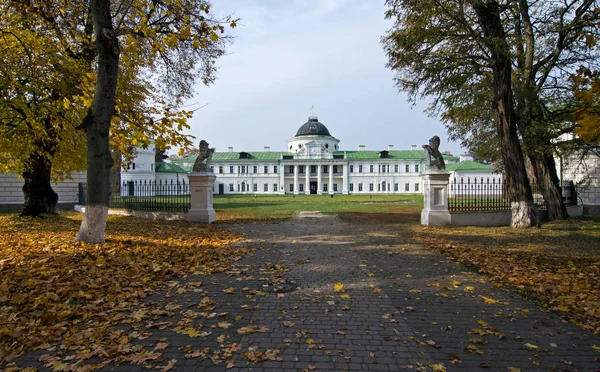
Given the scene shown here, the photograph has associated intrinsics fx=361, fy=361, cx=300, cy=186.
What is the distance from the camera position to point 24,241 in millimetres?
8656

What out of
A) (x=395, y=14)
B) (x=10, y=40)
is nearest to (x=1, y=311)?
(x=10, y=40)

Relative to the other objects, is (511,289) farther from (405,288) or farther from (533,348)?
(533,348)

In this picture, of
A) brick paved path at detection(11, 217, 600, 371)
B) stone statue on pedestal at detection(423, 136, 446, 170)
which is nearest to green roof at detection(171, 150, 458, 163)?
stone statue on pedestal at detection(423, 136, 446, 170)

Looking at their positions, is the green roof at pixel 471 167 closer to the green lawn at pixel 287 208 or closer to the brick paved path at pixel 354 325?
the green lawn at pixel 287 208

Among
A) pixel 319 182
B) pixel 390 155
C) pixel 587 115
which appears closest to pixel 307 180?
pixel 319 182

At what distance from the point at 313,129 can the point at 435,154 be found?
8192cm

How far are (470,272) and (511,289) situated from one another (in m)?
1.01

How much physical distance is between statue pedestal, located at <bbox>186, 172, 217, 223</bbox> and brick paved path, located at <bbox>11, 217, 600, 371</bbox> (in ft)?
26.5

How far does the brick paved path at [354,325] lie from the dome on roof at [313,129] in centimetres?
8876

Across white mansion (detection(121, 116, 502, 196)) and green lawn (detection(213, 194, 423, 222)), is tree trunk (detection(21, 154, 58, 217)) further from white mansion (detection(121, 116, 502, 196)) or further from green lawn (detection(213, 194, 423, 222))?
white mansion (detection(121, 116, 502, 196))

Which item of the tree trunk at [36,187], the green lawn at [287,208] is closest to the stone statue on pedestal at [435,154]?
the green lawn at [287,208]

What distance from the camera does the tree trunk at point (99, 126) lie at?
7.93m

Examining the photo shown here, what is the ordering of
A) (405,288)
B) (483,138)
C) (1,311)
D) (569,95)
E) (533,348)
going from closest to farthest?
(533,348), (1,311), (405,288), (569,95), (483,138)

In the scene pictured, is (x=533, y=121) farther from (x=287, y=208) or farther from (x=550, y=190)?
(x=287, y=208)
